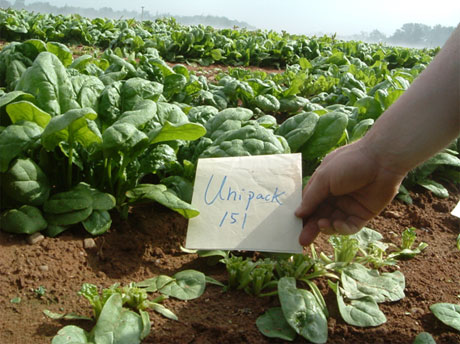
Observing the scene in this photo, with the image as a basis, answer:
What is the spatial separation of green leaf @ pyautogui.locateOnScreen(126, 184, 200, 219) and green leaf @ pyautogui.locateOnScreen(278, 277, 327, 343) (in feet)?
1.41

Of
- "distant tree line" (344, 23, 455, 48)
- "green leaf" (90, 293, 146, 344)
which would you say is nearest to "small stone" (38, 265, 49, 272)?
"green leaf" (90, 293, 146, 344)

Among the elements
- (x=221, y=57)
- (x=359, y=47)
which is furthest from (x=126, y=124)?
(x=359, y=47)

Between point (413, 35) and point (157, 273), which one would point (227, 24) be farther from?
point (157, 273)

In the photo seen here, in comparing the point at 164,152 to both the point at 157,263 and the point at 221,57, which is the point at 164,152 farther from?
the point at 221,57

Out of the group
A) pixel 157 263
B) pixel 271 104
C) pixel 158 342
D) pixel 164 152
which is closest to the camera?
pixel 158 342

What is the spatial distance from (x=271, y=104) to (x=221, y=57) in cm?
326

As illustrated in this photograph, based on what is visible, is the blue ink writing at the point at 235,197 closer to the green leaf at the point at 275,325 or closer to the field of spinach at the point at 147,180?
the field of spinach at the point at 147,180

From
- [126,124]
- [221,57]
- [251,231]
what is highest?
[126,124]

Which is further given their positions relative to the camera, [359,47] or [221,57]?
[359,47]

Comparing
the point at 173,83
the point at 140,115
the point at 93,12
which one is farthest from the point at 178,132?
the point at 93,12

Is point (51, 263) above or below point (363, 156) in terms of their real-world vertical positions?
below

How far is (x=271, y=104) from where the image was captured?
316 centimetres

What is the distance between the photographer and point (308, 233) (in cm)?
159

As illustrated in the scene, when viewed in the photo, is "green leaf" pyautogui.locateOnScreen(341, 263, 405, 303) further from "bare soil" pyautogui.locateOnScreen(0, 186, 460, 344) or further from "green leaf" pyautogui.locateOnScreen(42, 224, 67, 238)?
"green leaf" pyautogui.locateOnScreen(42, 224, 67, 238)
